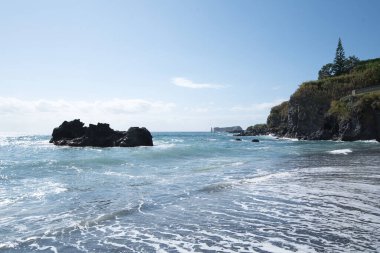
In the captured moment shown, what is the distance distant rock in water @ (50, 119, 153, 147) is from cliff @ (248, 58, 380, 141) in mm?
49297

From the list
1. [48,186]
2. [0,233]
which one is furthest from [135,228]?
[48,186]

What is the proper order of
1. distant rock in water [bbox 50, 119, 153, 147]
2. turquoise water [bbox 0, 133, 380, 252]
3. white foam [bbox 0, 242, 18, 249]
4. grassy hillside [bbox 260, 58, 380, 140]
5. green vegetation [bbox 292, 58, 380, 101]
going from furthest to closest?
green vegetation [bbox 292, 58, 380, 101] < grassy hillside [bbox 260, 58, 380, 140] < distant rock in water [bbox 50, 119, 153, 147] < white foam [bbox 0, 242, 18, 249] < turquoise water [bbox 0, 133, 380, 252]

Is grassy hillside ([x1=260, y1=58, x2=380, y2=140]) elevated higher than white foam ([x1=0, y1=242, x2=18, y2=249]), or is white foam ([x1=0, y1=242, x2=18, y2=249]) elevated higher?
grassy hillside ([x1=260, y1=58, x2=380, y2=140])

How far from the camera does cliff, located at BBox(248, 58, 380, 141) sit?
269ft

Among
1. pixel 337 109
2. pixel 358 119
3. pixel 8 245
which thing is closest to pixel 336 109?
pixel 337 109

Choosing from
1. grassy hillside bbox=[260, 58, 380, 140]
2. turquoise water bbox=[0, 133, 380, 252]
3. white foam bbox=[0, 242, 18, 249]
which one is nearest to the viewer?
turquoise water bbox=[0, 133, 380, 252]

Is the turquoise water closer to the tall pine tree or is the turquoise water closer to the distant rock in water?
the distant rock in water

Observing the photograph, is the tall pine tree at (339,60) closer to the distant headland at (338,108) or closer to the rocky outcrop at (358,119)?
the distant headland at (338,108)

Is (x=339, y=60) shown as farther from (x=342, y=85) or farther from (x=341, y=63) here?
(x=342, y=85)

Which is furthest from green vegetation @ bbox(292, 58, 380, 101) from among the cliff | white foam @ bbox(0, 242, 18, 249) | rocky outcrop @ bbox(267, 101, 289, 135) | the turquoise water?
white foam @ bbox(0, 242, 18, 249)

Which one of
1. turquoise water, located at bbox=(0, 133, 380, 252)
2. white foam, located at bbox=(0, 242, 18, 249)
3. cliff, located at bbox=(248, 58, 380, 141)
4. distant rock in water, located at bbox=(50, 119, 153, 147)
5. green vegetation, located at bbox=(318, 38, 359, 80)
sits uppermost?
green vegetation, located at bbox=(318, 38, 359, 80)

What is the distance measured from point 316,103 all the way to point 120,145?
62262 millimetres

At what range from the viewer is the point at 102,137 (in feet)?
275

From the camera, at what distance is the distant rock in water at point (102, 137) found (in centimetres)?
8088
